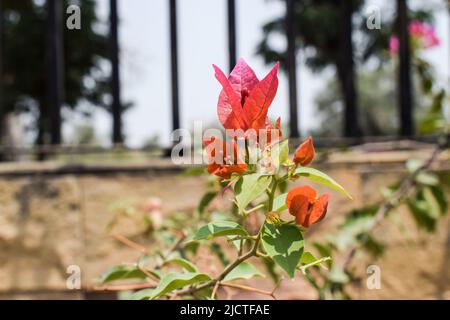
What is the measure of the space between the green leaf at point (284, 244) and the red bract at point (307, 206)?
0.01 meters

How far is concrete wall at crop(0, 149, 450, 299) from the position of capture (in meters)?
1.34

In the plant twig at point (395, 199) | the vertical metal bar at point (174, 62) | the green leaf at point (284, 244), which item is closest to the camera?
the green leaf at point (284, 244)

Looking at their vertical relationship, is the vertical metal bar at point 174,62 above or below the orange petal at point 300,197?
above

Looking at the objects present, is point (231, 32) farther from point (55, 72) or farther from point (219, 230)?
point (219, 230)

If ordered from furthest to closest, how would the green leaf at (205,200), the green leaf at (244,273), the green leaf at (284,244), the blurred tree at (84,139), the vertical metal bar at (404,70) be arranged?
1. the blurred tree at (84,139)
2. the vertical metal bar at (404,70)
3. the green leaf at (205,200)
4. the green leaf at (244,273)
5. the green leaf at (284,244)

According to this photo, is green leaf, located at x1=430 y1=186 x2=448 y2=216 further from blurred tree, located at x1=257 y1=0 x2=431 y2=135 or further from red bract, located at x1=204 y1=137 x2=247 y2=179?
blurred tree, located at x1=257 y1=0 x2=431 y2=135

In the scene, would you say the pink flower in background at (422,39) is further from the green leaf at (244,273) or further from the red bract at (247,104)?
the red bract at (247,104)

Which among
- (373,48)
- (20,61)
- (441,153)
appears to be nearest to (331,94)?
(373,48)

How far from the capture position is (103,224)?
4.55 ft

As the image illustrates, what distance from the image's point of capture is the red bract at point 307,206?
0.52 metres

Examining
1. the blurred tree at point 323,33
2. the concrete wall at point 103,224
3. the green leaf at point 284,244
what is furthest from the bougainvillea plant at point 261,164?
the blurred tree at point 323,33

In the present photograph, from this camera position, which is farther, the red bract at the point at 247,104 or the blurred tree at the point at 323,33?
the blurred tree at the point at 323,33
